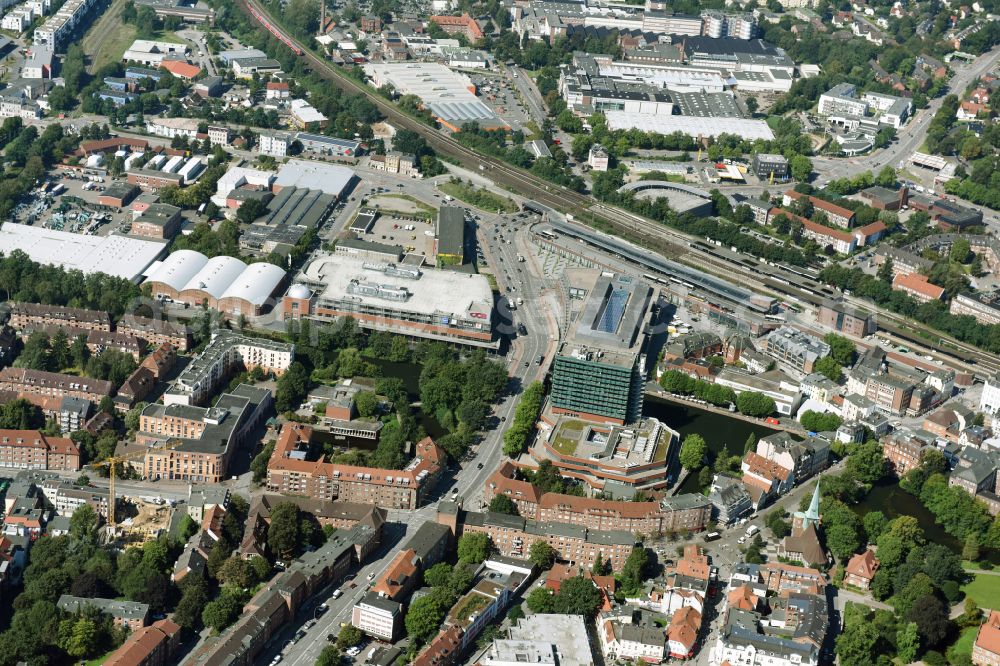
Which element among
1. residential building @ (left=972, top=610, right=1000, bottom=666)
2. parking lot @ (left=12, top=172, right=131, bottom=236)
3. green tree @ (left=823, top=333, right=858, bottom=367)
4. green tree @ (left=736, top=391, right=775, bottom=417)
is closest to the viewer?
residential building @ (left=972, top=610, right=1000, bottom=666)

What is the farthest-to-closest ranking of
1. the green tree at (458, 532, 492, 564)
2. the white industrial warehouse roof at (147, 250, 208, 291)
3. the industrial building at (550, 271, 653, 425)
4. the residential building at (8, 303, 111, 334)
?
the white industrial warehouse roof at (147, 250, 208, 291), the residential building at (8, 303, 111, 334), the industrial building at (550, 271, 653, 425), the green tree at (458, 532, 492, 564)

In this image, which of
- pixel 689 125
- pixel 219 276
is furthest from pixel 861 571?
pixel 689 125

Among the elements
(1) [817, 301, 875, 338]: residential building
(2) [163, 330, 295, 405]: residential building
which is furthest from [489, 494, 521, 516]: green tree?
(1) [817, 301, 875, 338]: residential building

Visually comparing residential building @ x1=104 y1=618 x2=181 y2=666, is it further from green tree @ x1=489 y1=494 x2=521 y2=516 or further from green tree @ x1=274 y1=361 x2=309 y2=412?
green tree @ x1=274 y1=361 x2=309 y2=412

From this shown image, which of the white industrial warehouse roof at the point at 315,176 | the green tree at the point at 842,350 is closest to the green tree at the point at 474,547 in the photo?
the green tree at the point at 842,350

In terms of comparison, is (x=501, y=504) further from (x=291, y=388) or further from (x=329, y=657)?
(x=291, y=388)

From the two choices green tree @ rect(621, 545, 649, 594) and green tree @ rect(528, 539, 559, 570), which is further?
green tree @ rect(528, 539, 559, 570)
